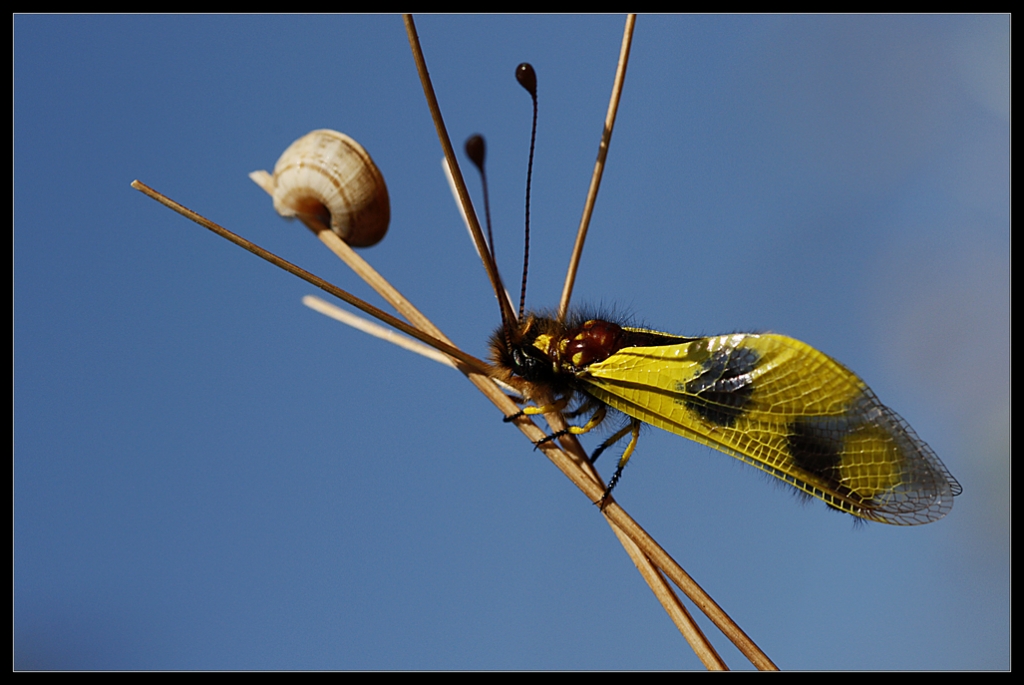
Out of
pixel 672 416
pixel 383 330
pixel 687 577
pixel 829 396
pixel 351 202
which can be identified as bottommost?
pixel 687 577

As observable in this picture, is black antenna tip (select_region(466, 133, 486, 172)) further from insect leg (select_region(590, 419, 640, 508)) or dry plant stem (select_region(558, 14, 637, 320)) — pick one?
insect leg (select_region(590, 419, 640, 508))

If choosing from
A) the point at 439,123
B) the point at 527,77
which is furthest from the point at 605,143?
the point at 439,123

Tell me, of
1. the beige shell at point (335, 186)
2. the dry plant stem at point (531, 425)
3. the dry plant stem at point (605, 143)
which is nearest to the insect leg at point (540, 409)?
the dry plant stem at point (531, 425)

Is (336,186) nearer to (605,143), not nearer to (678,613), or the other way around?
(605,143)

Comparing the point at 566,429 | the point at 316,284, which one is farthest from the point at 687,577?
the point at 316,284

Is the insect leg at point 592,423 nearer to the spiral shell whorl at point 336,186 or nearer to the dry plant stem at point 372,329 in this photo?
the dry plant stem at point 372,329

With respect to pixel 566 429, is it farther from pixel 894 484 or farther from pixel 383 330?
pixel 894 484
